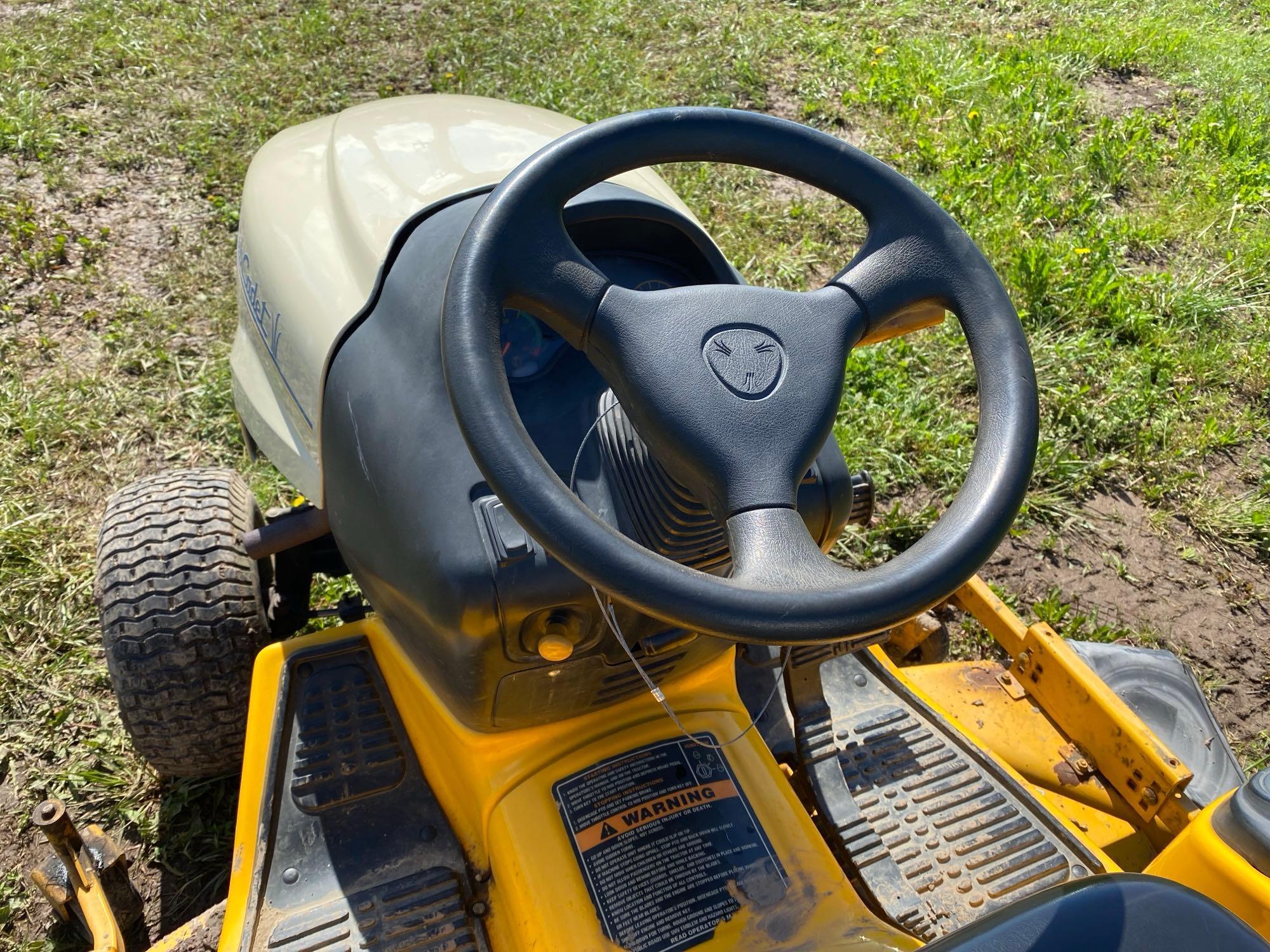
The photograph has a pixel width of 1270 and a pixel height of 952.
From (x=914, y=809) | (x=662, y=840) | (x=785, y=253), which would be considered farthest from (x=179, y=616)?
(x=785, y=253)

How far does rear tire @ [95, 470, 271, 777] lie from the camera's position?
187cm

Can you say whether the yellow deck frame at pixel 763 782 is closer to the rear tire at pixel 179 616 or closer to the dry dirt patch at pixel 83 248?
the rear tire at pixel 179 616

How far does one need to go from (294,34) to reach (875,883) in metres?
4.56

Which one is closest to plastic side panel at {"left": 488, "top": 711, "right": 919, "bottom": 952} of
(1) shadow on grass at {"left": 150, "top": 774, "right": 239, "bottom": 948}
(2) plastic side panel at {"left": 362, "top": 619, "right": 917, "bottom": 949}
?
(2) plastic side panel at {"left": 362, "top": 619, "right": 917, "bottom": 949}

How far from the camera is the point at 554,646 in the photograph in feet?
4.47

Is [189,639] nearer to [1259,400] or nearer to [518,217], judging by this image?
[518,217]

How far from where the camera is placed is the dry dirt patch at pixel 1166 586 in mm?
2721

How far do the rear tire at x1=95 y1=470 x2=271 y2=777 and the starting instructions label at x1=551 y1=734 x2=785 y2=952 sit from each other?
82cm

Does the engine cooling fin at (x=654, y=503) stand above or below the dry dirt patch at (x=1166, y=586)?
above

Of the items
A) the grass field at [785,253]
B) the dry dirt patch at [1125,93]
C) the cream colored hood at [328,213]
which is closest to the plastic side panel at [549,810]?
the cream colored hood at [328,213]

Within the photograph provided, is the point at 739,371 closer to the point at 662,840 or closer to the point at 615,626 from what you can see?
the point at 615,626

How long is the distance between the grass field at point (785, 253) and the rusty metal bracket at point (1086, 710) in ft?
2.40

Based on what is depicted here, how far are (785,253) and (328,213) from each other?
2.24 metres

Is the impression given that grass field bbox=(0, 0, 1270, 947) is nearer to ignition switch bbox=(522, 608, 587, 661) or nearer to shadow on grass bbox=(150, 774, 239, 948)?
shadow on grass bbox=(150, 774, 239, 948)
